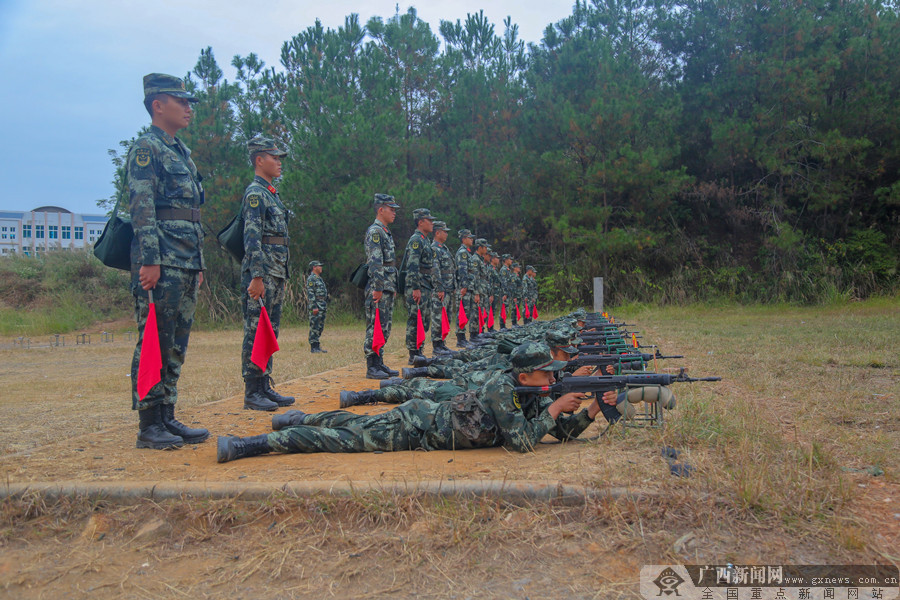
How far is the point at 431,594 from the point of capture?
7.24 feet

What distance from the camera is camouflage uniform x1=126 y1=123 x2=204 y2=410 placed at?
3.83 meters

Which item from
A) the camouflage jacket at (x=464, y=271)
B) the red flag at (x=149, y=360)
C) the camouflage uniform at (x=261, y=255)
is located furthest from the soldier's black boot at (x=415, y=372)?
the camouflage jacket at (x=464, y=271)

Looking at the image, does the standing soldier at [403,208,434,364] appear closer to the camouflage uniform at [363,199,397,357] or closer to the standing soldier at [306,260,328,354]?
the camouflage uniform at [363,199,397,357]

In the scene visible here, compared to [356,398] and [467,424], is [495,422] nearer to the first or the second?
[467,424]

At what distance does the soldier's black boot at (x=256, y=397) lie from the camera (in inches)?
201

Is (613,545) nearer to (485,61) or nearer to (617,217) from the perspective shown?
(617,217)

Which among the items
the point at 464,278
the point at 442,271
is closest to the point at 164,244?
the point at 442,271

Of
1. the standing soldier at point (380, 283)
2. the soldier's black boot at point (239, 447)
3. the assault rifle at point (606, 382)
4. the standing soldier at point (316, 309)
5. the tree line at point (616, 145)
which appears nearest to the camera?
the soldier's black boot at point (239, 447)

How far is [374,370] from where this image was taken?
279 inches

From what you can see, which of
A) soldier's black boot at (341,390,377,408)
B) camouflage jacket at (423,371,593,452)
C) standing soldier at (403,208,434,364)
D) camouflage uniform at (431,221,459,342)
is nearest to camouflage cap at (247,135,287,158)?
soldier's black boot at (341,390,377,408)

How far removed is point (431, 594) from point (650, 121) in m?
21.2

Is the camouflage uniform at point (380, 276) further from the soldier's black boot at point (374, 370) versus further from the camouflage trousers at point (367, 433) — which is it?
the camouflage trousers at point (367, 433)

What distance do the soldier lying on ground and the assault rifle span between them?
0.05m

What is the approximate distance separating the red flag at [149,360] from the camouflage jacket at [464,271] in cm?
761
